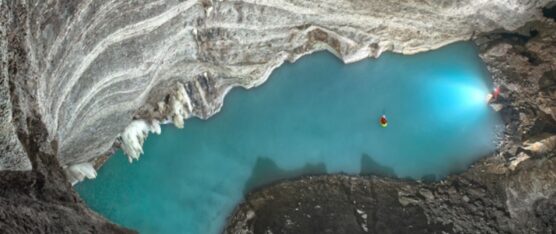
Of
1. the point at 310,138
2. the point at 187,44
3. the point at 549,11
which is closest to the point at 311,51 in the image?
the point at 310,138

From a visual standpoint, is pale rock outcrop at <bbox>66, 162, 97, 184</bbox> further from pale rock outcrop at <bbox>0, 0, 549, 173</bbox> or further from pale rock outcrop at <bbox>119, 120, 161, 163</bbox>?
pale rock outcrop at <bbox>119, 120, 161, 163</bbox>

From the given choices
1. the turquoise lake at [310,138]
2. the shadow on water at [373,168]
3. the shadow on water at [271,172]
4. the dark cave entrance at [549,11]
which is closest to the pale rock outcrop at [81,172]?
the turquoise lake at [310,138]

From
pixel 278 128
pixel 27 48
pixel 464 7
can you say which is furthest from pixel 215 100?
pixel 27 48

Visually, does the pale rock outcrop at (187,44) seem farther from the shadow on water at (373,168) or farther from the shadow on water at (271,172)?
the shadow on water at (373,168)

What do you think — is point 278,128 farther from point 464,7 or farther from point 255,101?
point 464,7

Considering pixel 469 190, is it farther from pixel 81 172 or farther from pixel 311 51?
pixel 81 172

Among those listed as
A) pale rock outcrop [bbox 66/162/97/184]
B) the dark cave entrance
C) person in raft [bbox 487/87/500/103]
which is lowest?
person in raft [bbox 487/87/500/103]

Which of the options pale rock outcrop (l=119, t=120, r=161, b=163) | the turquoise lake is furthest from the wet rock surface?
pale rock outcrop (l=119, t=120, r=161, b=163)
